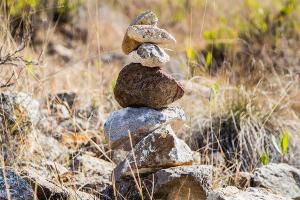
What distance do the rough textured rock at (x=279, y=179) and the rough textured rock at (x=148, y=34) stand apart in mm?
1055

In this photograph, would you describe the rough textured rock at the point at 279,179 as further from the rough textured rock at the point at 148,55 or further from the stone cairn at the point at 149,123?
the rough textured rock at the point at 148,55

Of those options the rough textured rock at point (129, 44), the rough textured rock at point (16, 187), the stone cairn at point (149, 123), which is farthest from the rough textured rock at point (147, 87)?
the rough textured rock at point (16, 187)

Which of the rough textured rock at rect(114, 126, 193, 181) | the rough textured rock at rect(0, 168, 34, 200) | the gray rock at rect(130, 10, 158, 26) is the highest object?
the gray rock at rect(130, 10, 158, 26)

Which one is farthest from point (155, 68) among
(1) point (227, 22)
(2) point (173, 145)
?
(1) point (227, 22)

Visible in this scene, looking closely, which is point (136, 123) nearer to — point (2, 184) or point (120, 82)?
point (120, 82)

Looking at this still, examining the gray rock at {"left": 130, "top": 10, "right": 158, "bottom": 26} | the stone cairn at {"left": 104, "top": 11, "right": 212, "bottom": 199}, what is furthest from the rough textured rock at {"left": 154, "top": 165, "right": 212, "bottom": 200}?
the gray rock at {"left": 130, "top": 10, "right": 158, "bottom": 26}

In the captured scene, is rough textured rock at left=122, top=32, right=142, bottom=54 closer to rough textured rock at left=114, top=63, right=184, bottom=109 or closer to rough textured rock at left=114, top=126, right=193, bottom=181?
rough textured rock at left=114, top=63, right=184, bottom=109

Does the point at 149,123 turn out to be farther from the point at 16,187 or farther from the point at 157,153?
the point at 16,187

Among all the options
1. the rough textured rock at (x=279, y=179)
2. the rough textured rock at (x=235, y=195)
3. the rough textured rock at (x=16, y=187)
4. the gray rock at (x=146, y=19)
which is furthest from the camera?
the rough textured rock at (x=279, y=179)

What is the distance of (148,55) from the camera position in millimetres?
3416

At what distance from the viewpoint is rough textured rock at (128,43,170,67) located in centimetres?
342

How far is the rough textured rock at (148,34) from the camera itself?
3.41m

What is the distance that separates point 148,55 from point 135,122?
0.37m

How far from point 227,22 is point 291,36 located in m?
1.79
